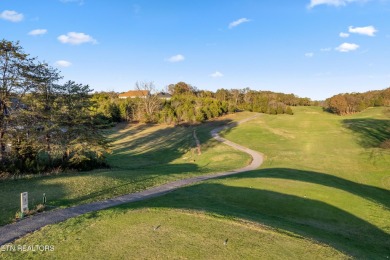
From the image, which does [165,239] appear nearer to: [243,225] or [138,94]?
[243,225]

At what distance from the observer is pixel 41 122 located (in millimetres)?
25109

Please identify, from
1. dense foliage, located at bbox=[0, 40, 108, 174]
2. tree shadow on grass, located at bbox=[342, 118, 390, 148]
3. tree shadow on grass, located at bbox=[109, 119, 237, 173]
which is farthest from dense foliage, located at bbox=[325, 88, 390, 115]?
dense foliage, located at bbox=[0, 40, 108, 174]

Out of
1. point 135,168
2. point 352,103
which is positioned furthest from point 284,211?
point 352,103

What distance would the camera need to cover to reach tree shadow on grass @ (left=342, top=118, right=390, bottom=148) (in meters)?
46.9

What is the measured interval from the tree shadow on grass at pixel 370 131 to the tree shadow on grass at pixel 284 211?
32526mm

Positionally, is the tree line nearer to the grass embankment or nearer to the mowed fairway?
the grass embankment

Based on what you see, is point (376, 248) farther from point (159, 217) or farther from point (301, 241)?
point (159, 217)

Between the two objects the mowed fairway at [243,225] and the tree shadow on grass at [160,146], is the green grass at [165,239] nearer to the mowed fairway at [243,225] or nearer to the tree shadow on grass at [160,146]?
the mowed fairway at [243,225]

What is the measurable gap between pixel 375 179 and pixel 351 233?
817 inches

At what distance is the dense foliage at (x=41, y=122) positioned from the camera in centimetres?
2295

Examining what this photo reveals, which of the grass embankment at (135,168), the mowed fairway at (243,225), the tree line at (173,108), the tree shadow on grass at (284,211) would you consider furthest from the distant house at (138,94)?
the tree shadow on grass at (284,211)

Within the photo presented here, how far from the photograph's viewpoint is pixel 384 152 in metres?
40.1

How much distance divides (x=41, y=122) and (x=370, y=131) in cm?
5113

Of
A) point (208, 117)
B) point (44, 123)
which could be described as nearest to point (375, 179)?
point (44, 123)
